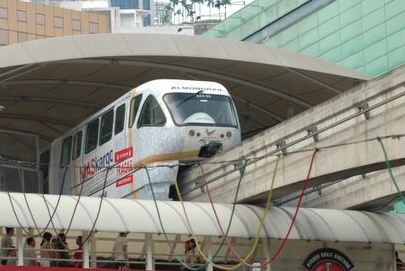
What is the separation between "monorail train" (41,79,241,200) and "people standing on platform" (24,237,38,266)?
340 centimetres

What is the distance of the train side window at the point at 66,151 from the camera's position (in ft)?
128

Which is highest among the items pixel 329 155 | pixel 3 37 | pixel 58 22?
pixel 58 22

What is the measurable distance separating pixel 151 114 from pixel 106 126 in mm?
2948

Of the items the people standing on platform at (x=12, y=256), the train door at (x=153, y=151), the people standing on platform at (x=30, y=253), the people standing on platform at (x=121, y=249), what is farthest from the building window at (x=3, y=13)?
the people standing on platform at (x=12, y=256)

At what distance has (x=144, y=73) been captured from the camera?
1522 inches

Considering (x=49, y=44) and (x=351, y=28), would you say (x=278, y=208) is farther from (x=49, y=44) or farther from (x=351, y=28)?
(x=351, y=28)

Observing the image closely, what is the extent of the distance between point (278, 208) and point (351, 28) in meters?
24.1

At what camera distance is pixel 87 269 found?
89.1 ft

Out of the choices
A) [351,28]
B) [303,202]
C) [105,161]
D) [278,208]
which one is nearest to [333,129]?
[278,208]

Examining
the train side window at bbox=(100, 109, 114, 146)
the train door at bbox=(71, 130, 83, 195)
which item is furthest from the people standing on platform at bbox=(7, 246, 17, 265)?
the train door at bbox=(71, 130, 83, 195)

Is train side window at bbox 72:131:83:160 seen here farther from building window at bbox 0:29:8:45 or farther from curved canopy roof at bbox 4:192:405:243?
building window at bbox 0:29:8:45

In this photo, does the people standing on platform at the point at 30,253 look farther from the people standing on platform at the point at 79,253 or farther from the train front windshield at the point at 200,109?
the train front windshield at the point at 200,109

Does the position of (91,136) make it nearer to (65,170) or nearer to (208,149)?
(65,170)

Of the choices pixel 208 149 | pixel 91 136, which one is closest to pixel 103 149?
pixel 91 136
